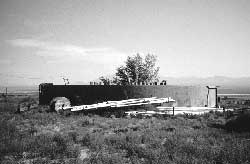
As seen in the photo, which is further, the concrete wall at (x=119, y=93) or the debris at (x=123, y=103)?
the concrete wall at (x=119, y=93)

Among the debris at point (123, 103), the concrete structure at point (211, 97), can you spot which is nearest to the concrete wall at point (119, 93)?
the concrete structure at point (211, 97)

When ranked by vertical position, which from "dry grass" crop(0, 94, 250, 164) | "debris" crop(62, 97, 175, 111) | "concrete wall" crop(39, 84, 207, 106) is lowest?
"dry grass" crop(0, 94, 250, 164)

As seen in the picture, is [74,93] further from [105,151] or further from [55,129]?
[105,151]

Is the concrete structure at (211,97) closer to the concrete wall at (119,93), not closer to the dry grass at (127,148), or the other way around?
the concrete wall at (119,93)

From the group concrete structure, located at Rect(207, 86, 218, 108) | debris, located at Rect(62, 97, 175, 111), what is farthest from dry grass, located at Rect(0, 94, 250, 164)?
concrete structure, located at Rect(207, 86, 218, 108)

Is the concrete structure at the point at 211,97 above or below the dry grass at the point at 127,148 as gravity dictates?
above

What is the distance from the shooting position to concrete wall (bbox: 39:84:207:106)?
72.9 ft

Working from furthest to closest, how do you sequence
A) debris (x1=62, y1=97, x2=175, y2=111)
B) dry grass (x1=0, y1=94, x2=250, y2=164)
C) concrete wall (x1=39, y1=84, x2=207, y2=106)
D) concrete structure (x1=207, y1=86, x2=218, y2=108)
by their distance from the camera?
concrete structure (x1=207, y1=86, x2=218, y2=108)
concrete wall (x1=39, y1=84, x2=207, y2=106)
debris (x1=62, y1=97, x2=175, y2=111)
dry grass (x1=0, y1=94, x2=250, y2=164)

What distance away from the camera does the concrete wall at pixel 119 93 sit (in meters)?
22.2

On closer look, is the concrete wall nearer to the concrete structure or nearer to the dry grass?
the concrete structure

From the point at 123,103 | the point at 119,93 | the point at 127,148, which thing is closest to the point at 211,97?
the point at 119,93

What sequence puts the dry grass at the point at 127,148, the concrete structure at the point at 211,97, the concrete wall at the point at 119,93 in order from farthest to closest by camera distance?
the concrete structure at the point at 211,97 < the concrete wall at the point at 119,93 < the dry grass at the point at 127,148

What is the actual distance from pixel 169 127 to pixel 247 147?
5.08 meters

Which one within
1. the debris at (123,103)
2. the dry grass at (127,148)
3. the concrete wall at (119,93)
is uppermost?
the concrete wall at (119,93)
